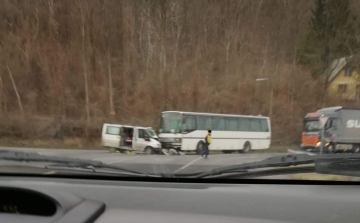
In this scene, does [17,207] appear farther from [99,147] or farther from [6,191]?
[99,147]

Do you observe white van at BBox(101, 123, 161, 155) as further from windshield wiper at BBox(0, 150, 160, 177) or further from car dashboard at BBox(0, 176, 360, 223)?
car dashboard at BBox(0, 176, 360, 223)

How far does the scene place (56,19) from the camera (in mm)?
3680

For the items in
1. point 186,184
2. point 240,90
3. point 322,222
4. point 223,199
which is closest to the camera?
point 322,222

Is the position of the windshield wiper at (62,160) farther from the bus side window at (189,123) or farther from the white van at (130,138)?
the bus side window at (189,123)

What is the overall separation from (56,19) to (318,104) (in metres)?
2.66

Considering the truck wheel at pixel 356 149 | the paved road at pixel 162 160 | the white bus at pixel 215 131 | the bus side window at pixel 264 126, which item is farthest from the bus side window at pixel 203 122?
the truck wheel at pixel 356 149

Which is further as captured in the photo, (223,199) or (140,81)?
(140,81)

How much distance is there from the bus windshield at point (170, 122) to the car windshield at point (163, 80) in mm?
15

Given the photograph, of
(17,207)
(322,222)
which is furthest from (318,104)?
(17,207)

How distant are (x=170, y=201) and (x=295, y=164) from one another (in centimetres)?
119

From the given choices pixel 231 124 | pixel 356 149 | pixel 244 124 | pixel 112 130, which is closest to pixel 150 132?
pixel 112 130

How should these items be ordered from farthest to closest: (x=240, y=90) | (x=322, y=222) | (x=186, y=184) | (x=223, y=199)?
(x=240, y=90)
(x=186, y=184)
(x=223, y=199)
(x=322, y=222)

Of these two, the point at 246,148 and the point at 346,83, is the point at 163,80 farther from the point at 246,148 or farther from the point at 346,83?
the point at 346,83

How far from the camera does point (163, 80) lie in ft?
12.1
